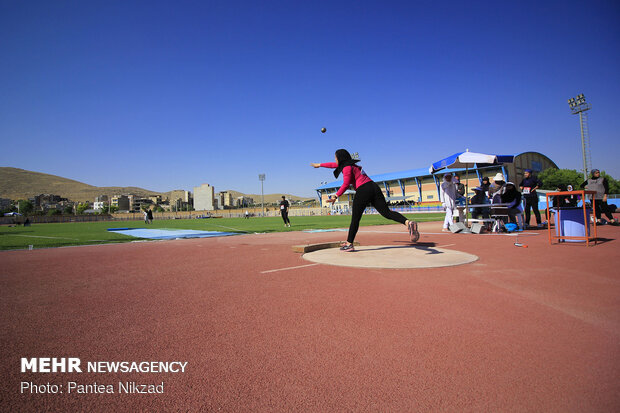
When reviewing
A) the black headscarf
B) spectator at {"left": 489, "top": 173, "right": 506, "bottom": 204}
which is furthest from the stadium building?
the black headscarf

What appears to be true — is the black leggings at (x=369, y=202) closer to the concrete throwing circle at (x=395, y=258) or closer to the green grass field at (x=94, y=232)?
the concrete throwing circle at (x=395, y=258)

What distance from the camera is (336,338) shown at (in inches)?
99.3

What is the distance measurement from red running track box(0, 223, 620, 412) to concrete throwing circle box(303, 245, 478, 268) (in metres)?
0.41

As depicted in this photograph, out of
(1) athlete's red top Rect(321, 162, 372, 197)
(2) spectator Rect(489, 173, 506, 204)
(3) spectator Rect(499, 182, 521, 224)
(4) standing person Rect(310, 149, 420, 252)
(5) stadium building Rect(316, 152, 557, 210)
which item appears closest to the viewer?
(4) standing person Rect(310, 149, 420, 252)

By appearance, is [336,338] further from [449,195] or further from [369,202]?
[449,195]

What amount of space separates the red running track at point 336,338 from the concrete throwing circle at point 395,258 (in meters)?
0.41

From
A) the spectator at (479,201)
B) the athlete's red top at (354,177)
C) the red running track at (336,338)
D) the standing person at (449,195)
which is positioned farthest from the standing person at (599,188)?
the athlete's red top at (354,177)

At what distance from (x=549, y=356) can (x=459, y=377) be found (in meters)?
0.77

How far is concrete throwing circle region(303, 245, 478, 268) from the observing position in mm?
5290

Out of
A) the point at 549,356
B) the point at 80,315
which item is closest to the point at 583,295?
the point at 549,356

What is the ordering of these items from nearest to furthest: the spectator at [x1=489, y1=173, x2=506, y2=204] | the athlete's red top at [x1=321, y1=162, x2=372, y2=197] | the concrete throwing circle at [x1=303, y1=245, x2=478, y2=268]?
the concrete throwing circle at [x1=303, y1=245, x2=478, y2=268] < the athlete's red top at [x1=321, y1=162, x2=372, y2=197] < the spectator at [x1=489, y1=173, x2=506, y2=204]

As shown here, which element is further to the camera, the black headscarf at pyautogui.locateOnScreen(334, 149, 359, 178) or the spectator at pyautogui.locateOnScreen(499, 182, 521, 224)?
the spectator at pyautogui.locateOnScreen(499, 182, 521, 224)

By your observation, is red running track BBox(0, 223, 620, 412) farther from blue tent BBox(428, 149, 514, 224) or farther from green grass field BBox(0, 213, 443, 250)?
green grass field BBox(0, 213, 443, 250)

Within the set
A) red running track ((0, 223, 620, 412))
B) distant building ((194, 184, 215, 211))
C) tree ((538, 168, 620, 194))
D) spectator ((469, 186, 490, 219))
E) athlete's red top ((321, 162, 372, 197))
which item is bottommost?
red running track ((0, 223, 620, 412))
